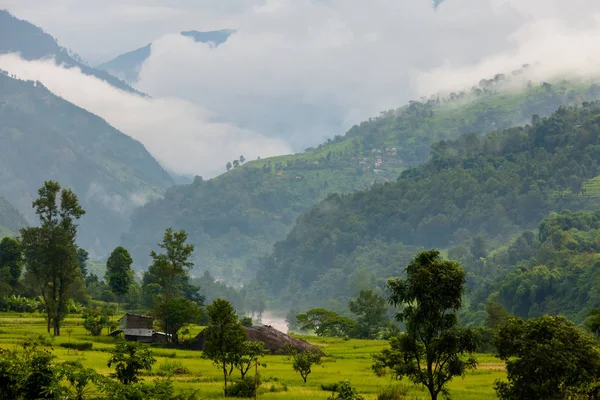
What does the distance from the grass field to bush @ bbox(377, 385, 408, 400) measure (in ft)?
2.12

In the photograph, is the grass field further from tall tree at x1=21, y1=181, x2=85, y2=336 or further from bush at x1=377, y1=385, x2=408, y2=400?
tall tree at x1=21, y1=181, x2=85, y2=336

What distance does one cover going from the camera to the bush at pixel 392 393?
49.5 m

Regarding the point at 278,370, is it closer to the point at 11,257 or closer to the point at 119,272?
the point at 119,272

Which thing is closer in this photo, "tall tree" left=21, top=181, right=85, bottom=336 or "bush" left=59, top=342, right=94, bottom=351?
"bush" left=59, top=342, right=94, bottom=351

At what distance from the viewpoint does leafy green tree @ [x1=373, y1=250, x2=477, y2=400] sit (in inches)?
1540

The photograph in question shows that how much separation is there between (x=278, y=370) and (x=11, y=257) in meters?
80.4

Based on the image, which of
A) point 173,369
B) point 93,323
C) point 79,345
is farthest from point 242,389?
point 93,323

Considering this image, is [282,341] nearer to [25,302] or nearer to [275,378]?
[275,378]

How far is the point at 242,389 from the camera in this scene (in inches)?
2031

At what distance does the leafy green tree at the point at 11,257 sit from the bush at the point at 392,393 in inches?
3805

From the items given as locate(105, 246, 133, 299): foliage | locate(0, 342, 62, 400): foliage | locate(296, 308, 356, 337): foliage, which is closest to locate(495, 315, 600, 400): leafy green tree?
locate(0, 342, 62, 400): foliage

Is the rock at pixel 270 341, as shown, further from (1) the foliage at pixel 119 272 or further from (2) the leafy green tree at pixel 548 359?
(2) the leafy green tree at pixel 548 359

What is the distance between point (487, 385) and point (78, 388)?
36.7 m

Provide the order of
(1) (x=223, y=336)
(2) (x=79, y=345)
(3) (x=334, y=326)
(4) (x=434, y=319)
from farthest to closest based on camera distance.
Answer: (3) (x=334, y=326)
(2) (x=79, y=345)
(1) (x=223, y=336)
(4) (x=434, y=319)
